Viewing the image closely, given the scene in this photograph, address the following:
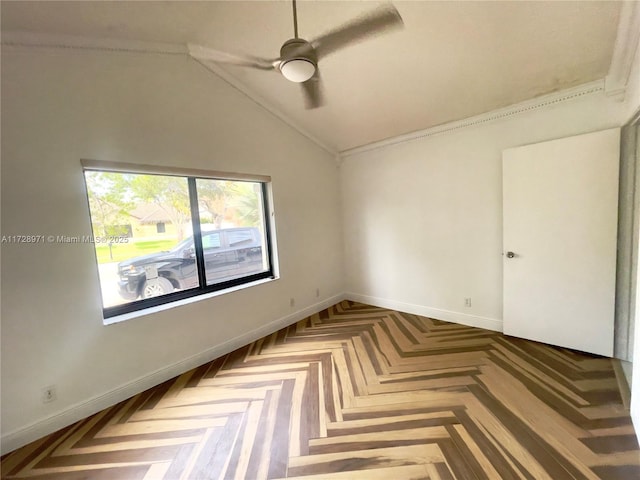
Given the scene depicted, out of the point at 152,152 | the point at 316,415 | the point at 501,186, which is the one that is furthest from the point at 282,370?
the point at 501,186

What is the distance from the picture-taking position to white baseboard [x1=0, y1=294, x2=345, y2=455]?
1.85 m

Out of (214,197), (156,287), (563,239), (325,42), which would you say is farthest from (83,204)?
(563,239)

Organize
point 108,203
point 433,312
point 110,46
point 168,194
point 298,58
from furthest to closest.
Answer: point 433,312 → point 168,194 → point 108,203 → point 110,46 → point 298,58

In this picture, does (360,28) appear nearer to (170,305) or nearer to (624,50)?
(624,50)

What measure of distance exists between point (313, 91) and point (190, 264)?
206 cm

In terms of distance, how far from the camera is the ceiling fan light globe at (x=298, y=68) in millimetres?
1568

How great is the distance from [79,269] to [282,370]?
1.87 meters

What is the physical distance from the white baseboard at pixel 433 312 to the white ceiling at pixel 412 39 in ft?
7.67

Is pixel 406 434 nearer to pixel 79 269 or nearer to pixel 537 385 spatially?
pixel 537 385

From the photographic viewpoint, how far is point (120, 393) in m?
2.26

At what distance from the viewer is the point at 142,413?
83.2 inches

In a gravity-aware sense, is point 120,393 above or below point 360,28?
below

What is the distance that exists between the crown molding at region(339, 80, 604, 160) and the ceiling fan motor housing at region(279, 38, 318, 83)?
2176 mm

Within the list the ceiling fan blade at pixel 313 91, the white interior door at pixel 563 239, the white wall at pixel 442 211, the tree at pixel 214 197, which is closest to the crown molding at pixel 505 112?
the white wall at pixel 442 211
